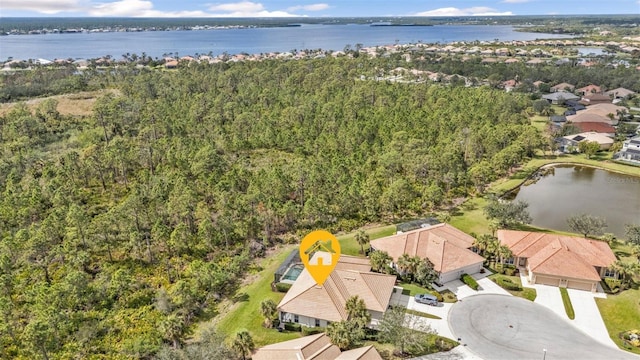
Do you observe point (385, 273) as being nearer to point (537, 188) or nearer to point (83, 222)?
point (83, 222)

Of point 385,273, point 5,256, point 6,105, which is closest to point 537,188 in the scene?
point 385,273

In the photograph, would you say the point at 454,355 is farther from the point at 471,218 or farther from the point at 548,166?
the point at 548,166

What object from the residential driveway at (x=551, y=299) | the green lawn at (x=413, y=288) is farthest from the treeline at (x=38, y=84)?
the residential driveway at (x=551, y=299)

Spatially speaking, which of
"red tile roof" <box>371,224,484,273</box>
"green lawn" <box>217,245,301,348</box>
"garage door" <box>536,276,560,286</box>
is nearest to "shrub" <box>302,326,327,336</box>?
"green lawn" <box>217,245,301,348</box>

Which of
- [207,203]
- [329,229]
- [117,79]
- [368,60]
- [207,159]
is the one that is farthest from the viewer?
[368,60]

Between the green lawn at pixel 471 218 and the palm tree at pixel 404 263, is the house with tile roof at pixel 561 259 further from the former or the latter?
the palm tree at pixel 404 263

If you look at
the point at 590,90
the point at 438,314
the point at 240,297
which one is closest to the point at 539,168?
the point at 438,314
